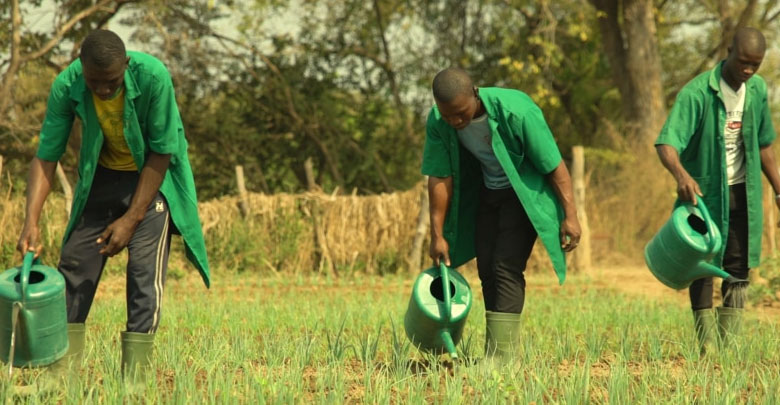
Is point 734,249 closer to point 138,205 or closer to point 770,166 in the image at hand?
point 770,166

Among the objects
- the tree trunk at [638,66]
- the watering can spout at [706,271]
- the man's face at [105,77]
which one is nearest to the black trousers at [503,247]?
the watering can spout at [706,271]

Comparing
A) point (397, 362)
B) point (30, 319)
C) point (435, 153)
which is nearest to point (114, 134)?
point (30, 319)

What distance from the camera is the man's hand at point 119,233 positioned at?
3.96m

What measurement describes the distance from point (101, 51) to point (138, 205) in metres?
0.61

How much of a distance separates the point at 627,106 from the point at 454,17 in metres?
3.23

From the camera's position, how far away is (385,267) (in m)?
11.9

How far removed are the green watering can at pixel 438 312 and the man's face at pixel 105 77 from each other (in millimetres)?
1476

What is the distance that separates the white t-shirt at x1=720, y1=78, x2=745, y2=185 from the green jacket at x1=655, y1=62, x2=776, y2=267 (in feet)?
0.10

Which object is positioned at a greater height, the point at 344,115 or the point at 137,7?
the point at 137,7

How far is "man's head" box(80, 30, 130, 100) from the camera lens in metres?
3.69

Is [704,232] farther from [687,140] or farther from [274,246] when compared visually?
[274,246]

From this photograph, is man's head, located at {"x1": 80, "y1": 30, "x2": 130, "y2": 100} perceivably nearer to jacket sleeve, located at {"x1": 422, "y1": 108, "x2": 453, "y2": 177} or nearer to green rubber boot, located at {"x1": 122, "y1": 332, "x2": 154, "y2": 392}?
green rubber boot, located at {"x1": 122, "y1": 332, "x2": 154, "y2": 392}

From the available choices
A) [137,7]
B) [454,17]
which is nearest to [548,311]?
[137,7]

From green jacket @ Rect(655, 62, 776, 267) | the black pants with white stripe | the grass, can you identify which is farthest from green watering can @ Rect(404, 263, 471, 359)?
green jacket @ Rect(655, 62, 776, 267)
